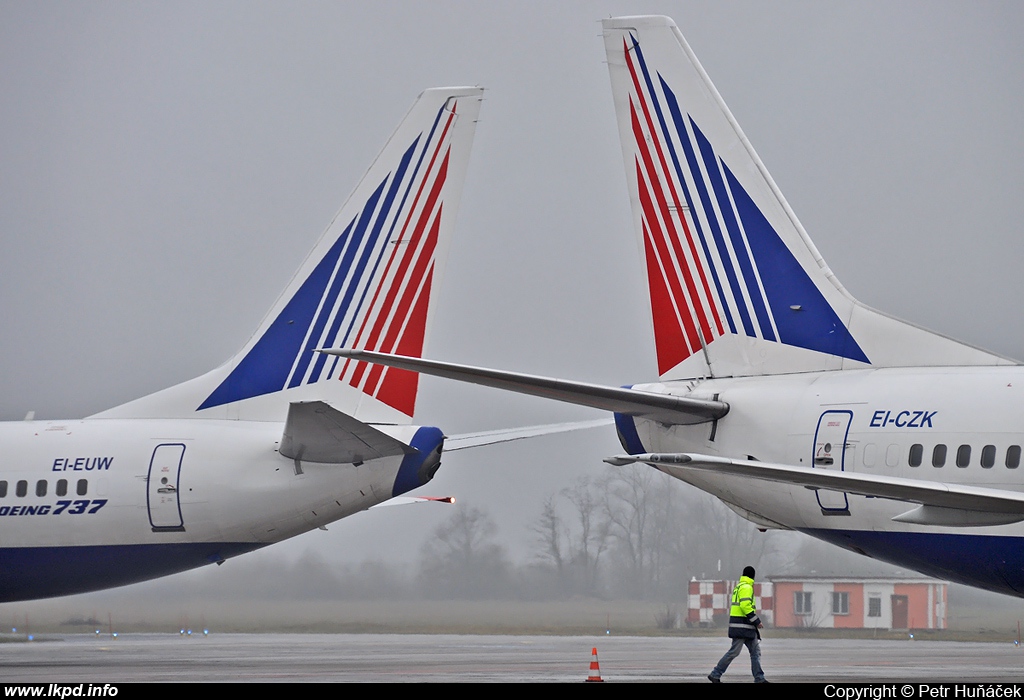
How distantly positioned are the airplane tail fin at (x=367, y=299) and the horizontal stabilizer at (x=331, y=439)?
1608mm

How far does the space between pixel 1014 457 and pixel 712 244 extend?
17.6 feet

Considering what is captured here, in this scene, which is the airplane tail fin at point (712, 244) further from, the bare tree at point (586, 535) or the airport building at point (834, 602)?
the airport building at point (834, 602)

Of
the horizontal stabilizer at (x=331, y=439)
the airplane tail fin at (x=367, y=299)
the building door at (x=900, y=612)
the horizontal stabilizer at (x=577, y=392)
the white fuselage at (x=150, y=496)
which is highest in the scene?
the airplane tail fin at (x=367, y=299)

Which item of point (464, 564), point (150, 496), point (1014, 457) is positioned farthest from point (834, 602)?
point (1014, 457)

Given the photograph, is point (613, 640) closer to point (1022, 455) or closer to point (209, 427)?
point (209, 427)

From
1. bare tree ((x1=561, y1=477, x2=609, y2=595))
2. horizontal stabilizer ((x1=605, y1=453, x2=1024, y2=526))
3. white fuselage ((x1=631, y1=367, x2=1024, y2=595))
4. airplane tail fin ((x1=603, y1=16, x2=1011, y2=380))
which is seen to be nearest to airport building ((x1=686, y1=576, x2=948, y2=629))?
bare tree ((x1=561, y1=477, x2=609, y2=595))

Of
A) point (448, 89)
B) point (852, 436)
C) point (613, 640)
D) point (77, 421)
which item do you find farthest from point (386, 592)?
point (852, 436)

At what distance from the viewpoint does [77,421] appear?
67.5 feet

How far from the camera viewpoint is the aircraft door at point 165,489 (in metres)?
19.1

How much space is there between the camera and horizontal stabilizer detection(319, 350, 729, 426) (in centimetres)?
1296

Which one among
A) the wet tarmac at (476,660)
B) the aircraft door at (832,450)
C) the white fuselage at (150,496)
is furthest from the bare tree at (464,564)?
the aircraft door at (832,450)

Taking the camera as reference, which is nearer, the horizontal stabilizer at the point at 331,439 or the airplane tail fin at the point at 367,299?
the horizontal stabilizer at the point at 331,439

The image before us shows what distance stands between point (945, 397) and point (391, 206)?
9.74 m
